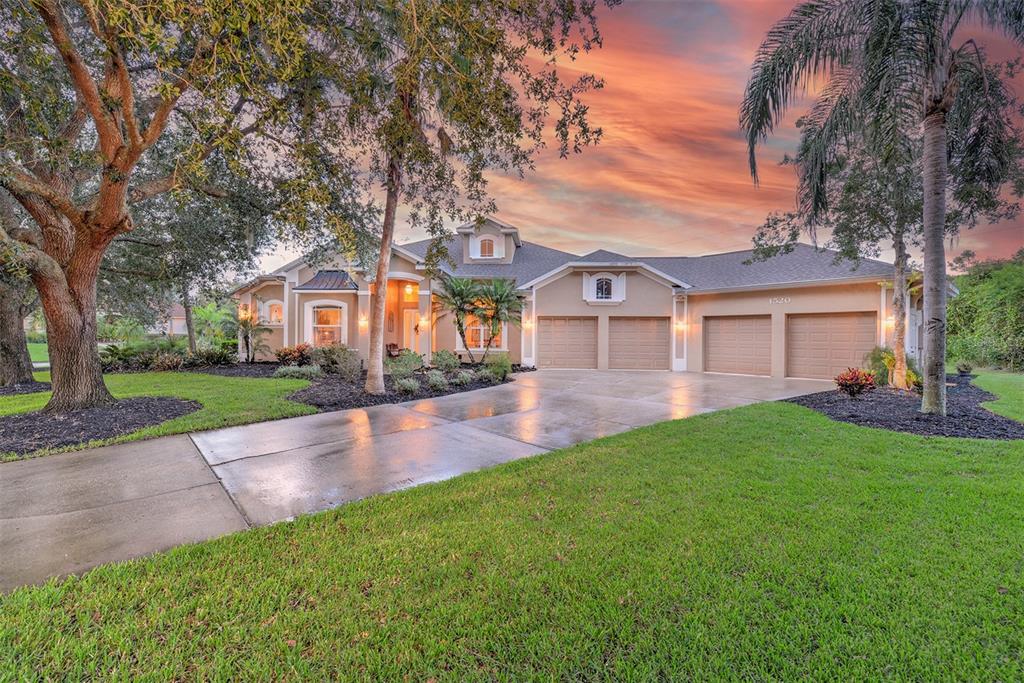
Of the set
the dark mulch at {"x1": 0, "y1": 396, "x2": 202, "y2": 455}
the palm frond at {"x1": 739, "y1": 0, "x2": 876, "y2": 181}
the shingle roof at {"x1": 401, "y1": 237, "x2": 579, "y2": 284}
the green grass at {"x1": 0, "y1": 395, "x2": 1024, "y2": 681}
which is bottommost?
the green grass at {"x1": 0, "y1": 395, "x2": 1024, "y2": 681}

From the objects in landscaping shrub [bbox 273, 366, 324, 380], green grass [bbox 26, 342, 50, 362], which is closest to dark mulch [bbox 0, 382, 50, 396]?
landscaping shrub [bbox 273, 366, 324, 380]

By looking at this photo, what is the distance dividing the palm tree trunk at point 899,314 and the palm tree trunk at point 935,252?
393cm

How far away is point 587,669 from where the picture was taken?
193cm

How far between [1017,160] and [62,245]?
1850 cm

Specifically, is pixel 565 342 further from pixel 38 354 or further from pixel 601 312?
pixel 38 354

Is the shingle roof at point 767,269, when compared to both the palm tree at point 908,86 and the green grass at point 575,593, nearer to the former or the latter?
the palm tree at point 908,86

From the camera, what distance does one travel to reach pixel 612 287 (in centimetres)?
1623

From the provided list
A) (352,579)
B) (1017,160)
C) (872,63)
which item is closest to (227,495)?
(352,579)

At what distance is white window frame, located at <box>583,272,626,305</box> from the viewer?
1616 centimetres

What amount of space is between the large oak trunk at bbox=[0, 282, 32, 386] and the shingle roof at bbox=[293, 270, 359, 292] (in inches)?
267

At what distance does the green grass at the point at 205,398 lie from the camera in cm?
623

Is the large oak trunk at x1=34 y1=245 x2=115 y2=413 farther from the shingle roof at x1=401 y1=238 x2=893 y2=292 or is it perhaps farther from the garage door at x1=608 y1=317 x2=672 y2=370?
the garage door at x1=608 y1=317 x2=672 y2=370

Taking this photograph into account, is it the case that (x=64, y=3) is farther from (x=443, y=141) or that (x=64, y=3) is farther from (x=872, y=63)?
(x=872, y=63)

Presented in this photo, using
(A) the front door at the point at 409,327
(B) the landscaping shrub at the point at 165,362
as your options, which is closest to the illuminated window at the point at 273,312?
(B) the landscaping shrub at the point at 165,362
